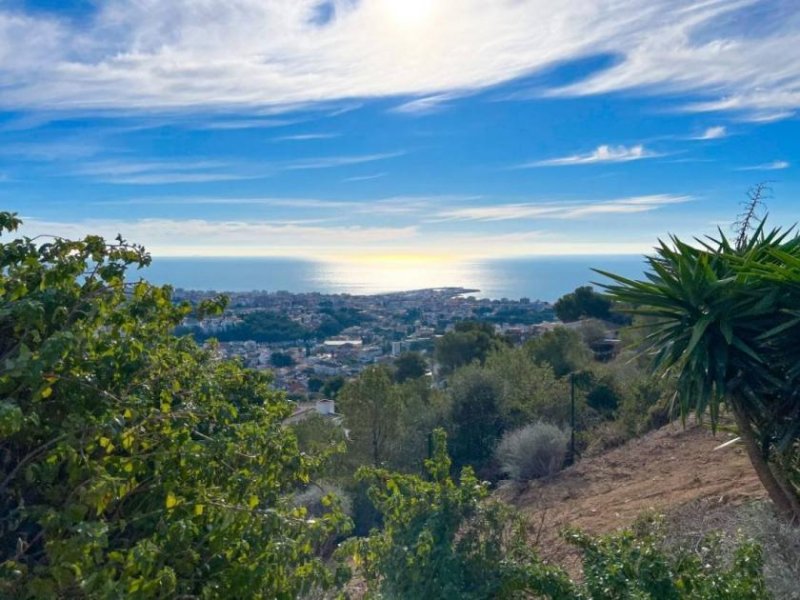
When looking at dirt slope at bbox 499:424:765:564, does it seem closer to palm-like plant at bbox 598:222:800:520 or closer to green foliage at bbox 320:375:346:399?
palm-like plant at bbox 598:222:800:520

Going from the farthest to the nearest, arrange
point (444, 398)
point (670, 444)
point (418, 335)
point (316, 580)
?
point (418, 335) < point (444, 398) < point (670, 444) < point (316, 580)

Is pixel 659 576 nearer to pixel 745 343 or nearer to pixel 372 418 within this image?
pixel 745 343

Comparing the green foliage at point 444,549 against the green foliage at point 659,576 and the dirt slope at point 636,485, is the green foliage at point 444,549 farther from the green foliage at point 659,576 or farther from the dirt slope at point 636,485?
the dirt slope at point 636,485

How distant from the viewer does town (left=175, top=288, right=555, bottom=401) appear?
90.8 ft

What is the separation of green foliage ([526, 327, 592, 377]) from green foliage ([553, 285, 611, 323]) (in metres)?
12.1

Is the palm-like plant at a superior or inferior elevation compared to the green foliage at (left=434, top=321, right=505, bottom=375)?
superior

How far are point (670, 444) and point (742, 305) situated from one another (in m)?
6.28

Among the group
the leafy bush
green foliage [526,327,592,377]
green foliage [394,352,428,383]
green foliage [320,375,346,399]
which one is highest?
the leafy bush

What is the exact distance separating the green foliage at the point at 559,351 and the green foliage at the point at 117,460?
694 inches

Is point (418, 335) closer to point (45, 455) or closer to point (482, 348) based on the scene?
point (482, 348)

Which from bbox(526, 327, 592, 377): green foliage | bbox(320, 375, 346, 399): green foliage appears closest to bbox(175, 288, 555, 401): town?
bbox(320, 375, 346, 399): green foliage

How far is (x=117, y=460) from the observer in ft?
10.9

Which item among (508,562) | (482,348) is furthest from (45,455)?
(482,348)

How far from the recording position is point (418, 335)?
1570 inches
